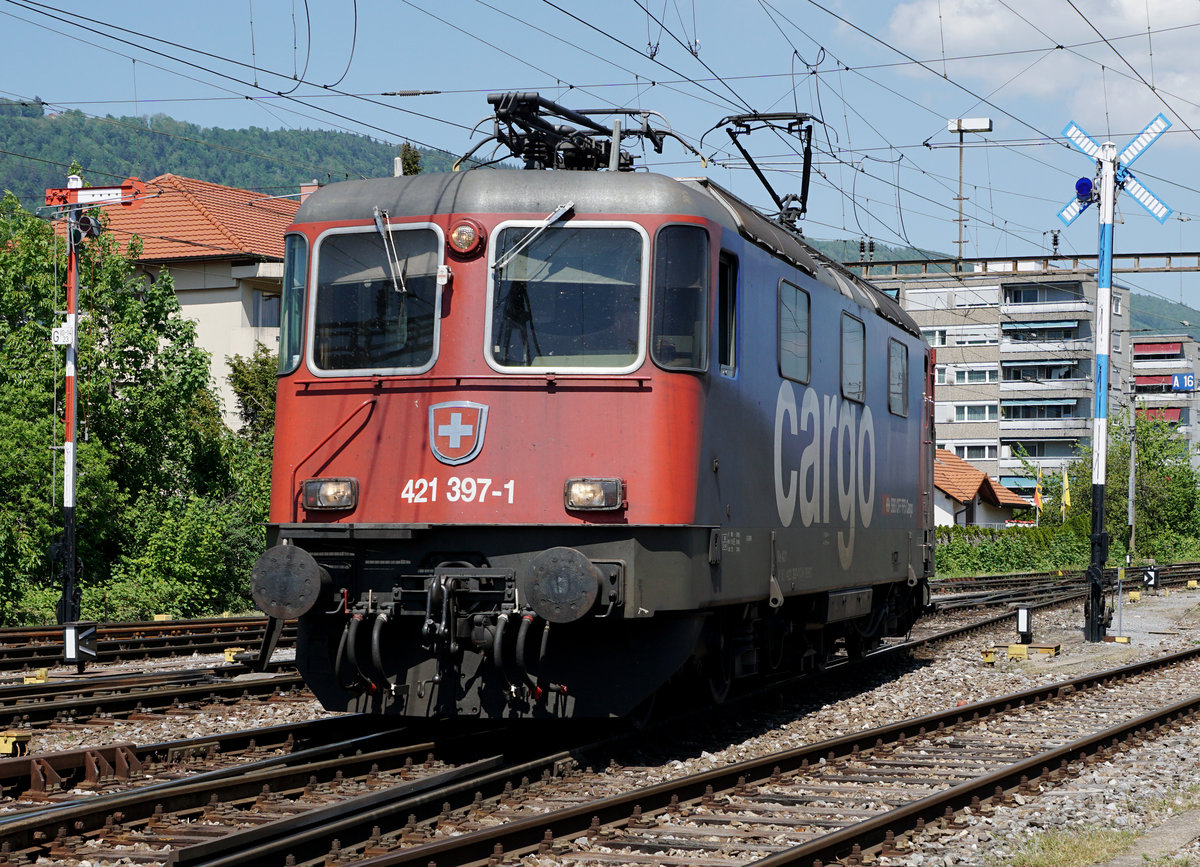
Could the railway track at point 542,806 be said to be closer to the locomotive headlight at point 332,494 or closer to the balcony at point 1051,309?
the locomotive headlight at point 332,494

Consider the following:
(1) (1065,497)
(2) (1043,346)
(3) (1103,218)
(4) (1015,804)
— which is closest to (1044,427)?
(2) (1043,346)

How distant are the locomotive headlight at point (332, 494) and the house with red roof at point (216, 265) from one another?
28052 millimetres

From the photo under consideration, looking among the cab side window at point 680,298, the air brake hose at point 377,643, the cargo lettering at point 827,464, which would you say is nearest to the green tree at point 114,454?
the cargo lettering at point 827,464

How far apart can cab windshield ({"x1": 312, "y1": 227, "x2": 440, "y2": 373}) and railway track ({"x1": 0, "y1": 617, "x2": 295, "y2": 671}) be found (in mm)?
7537

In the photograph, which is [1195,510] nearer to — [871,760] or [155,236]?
[155,236]

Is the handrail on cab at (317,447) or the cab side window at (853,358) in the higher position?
the cab side window at (853,358)

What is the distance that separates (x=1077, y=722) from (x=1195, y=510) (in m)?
52.9

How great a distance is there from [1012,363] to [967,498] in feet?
88.1

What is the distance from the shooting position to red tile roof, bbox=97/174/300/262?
40.4 m

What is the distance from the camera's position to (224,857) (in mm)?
6059

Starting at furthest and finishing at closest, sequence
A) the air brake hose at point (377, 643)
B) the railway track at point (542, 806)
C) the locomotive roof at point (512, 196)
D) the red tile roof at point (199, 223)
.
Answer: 1. the red tile roof at point (199, 223)
2. the locomotive roof at point (512, 196)
3. the air brake hose at point (377, 643)
4. the railway track at point (542, 806)

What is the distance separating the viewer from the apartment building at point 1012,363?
92.2 m

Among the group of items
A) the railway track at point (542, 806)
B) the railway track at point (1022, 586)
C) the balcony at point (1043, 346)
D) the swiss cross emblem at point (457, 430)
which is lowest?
the railway track at point (1022, 586)

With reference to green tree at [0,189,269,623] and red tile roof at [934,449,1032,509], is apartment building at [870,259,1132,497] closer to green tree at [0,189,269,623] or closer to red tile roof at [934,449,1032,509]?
red tile roof at [934,449,1032,509]
